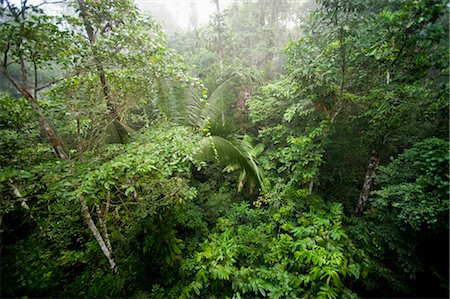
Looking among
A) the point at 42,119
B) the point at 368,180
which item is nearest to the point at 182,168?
the point at 42,119

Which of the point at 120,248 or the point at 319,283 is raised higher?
the point at 120,248

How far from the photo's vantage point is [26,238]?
92.6 inches

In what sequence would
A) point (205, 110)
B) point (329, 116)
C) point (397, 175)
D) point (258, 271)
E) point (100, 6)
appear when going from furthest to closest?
point (205, 110), point (329, 116), point (397, 175), point (258, 271), point (100, 6)

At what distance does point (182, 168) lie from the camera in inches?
90.9

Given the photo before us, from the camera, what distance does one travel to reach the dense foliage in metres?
2.19

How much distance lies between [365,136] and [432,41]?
1591 millimetres

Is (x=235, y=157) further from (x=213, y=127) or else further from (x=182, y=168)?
(x=182, y=168)

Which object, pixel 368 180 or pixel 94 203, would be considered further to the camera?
pixel 368 180

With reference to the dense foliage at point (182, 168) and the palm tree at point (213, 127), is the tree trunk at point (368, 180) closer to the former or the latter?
the dense foliage at point (182, 168)

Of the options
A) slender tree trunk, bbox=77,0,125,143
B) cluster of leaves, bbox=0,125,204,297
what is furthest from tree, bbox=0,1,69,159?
cluster of leaves, bbox=0,125,204,297

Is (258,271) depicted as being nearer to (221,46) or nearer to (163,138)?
(163,138)

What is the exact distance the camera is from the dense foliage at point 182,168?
2186 millimetres

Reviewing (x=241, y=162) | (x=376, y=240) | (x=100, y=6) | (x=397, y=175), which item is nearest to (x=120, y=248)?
(x=241, y=162)

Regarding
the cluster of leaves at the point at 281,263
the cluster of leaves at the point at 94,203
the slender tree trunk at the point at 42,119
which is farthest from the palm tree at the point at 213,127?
the slender tree trunk at the point at 42,119
